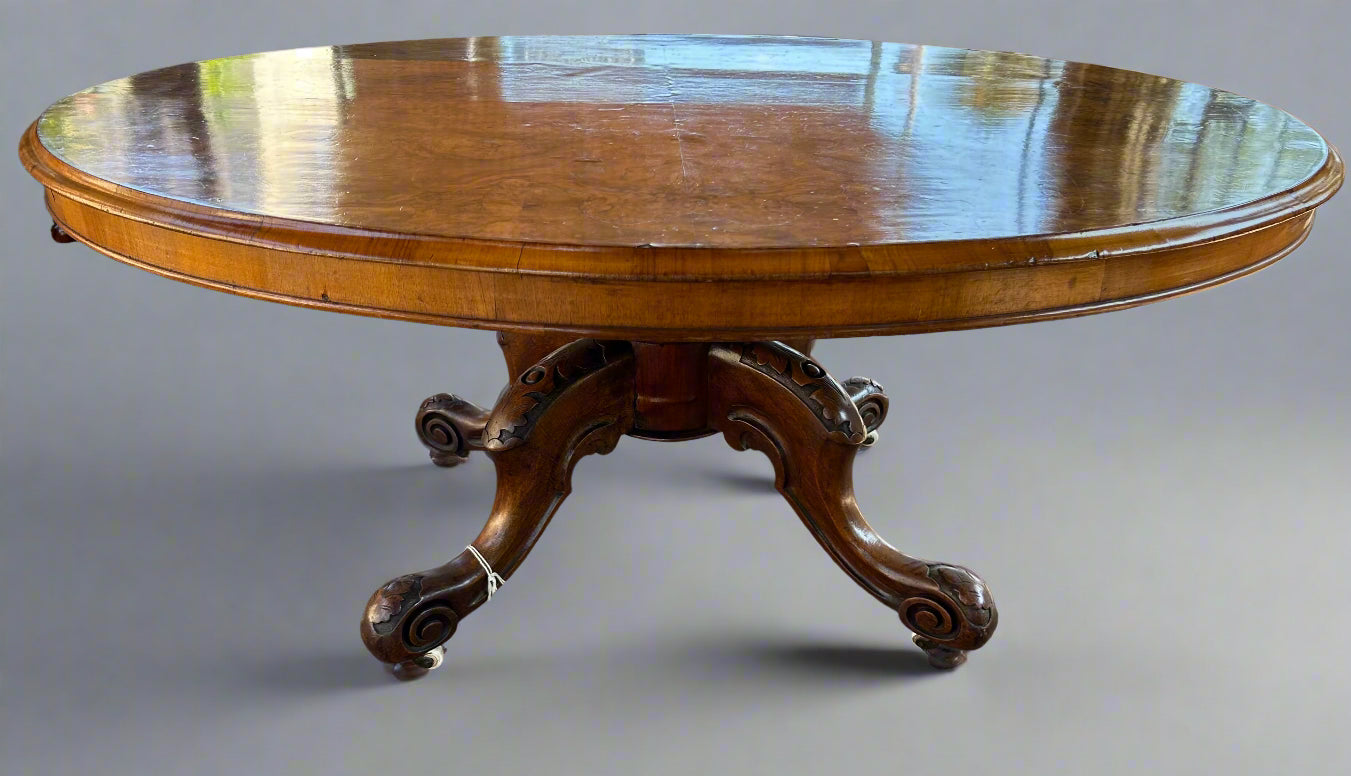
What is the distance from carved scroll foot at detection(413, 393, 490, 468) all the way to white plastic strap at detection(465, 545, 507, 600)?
23.3 inches

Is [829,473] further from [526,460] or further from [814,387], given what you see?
[526,460]

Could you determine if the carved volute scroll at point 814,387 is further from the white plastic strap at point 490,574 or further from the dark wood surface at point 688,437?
the white plastic strap at point 490,574

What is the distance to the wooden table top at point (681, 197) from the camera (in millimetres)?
1457

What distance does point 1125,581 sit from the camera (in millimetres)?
2502

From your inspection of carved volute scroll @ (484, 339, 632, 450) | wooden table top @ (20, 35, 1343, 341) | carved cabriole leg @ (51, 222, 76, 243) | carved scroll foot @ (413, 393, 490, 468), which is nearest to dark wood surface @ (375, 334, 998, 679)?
carved volute scroll @ (484, 339, 632, 450)

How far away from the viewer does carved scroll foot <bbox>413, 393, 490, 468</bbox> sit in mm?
2848

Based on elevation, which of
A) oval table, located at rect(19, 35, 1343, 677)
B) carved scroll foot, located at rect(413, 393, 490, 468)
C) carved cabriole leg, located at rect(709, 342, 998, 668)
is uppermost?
oval table, located at rect(19, 35, 1343, 677)

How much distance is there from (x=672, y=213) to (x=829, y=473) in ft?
2.74

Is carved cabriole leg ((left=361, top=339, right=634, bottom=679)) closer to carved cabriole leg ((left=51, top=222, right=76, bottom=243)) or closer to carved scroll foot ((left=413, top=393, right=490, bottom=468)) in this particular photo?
carved scroll foot ((left=413, top=393, right=490, bottom=468))

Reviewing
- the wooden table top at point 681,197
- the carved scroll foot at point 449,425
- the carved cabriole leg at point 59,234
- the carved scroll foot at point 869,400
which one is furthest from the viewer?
the carved scroll foot at point 869,400

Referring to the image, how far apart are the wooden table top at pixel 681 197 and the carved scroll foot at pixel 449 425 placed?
728 millimetres

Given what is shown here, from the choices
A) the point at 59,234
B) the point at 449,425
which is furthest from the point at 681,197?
the point at 449,425

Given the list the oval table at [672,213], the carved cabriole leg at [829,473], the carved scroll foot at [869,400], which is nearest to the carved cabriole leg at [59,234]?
the oval table at [672,213]

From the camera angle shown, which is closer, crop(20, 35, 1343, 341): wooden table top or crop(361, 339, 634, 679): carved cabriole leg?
crop(20, 35, 1343, 341): wooden table top
